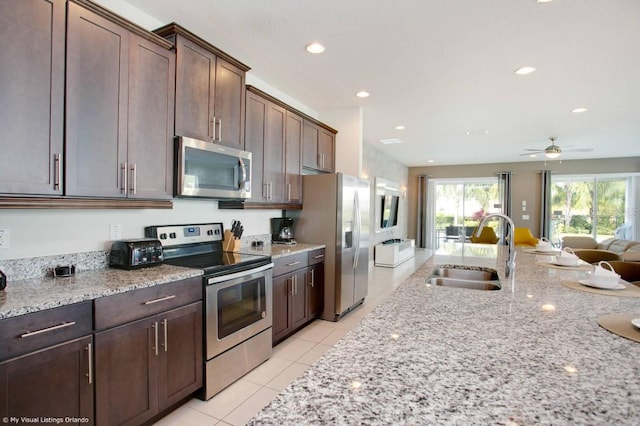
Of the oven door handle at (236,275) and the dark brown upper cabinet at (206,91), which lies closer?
the oven door handle at (236,275)

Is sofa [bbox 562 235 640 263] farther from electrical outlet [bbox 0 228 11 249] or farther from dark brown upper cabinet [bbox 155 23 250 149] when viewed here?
electrical outlet [bbox 0 228 11 249]

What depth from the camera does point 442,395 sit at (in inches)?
28.8

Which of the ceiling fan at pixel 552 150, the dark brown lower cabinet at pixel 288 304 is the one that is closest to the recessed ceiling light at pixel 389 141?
the ceiling fan at pixel 552 150

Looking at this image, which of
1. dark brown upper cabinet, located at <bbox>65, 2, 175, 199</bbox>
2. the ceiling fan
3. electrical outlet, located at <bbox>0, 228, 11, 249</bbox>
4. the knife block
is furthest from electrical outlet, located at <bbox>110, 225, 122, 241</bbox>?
the ceiling fan

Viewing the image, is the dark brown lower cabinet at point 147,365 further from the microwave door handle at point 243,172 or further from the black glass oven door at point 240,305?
the microwave door handle at point 243,172

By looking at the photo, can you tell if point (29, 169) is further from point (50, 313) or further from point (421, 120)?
point (421, 120)

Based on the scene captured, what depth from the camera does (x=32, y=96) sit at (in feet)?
5.23

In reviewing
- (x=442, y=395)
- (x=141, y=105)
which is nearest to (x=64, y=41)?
(x=141, y=105)

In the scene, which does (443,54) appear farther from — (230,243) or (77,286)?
(77,286)

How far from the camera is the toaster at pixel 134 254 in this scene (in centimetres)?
206

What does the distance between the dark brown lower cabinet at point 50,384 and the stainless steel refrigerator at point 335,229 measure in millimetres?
2499

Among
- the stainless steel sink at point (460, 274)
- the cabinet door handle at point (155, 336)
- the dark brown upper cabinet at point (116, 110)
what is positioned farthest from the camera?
the stainless steel sink at point (460, 274)

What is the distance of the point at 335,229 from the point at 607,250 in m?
4.96

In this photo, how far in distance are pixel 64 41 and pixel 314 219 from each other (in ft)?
8.73
